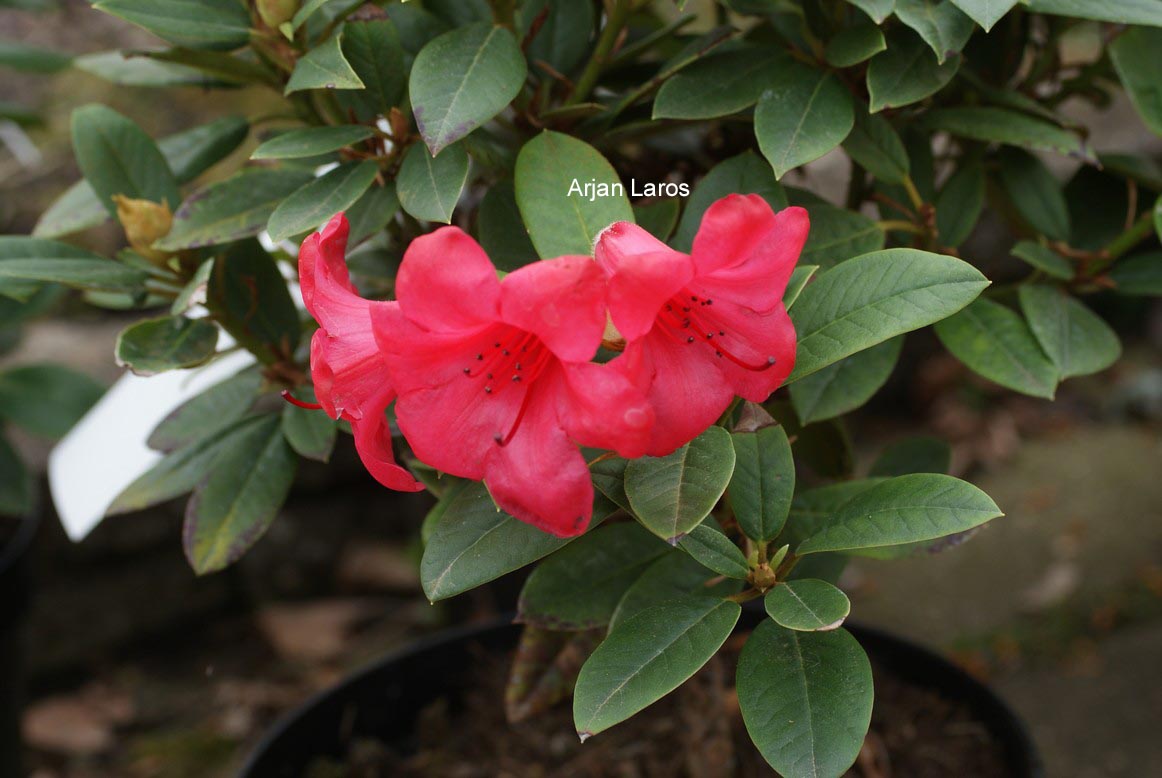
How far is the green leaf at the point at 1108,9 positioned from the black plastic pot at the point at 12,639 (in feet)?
5.23

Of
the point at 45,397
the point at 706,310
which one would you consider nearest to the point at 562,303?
the point at 706,310

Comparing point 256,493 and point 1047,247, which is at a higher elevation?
point 1047,247

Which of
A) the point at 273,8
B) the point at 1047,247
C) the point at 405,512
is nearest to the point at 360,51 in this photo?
the point at 273,8

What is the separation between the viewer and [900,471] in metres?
1.11

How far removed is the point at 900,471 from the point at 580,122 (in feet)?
1.70

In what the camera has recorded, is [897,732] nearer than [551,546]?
No

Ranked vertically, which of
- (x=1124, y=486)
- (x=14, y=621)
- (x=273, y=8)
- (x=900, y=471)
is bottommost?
(x=1124, y=486)

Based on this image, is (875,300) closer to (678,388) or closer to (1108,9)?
(678,388)

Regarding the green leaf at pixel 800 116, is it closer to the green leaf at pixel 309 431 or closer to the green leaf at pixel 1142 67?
the green leaf at pixel 1142 67

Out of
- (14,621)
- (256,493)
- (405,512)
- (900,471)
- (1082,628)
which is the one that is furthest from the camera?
(405,512)

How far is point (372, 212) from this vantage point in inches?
34.5

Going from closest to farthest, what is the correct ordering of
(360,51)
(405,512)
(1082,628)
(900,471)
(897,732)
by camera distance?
(360,51) < (900,471) < (897,732) < (1082,628) < (405,512)

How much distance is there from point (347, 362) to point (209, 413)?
A: 1.37 ft

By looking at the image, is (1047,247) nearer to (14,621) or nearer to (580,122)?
(580,122)
